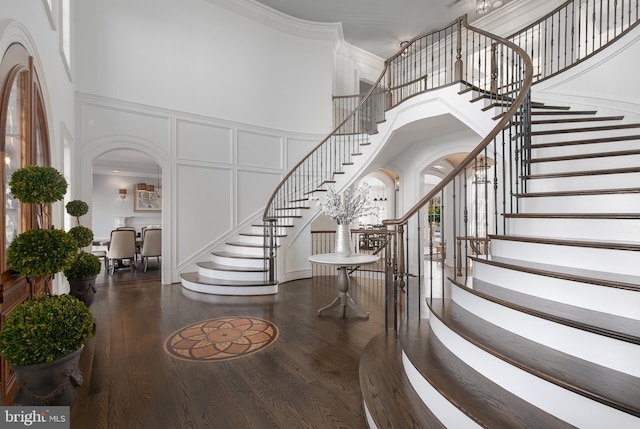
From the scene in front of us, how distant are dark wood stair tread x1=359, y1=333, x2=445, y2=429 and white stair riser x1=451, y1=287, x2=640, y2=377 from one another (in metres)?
0.72

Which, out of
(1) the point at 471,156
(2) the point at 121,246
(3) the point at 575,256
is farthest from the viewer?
(2) the point at 121,246

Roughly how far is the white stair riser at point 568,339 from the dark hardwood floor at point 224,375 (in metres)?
1.10

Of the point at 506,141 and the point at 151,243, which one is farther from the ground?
the point at 506,141

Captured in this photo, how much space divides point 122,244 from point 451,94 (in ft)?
23.9

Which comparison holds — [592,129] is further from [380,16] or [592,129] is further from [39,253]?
[380,16]

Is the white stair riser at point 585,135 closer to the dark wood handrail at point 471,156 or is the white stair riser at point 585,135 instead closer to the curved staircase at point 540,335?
the curved staircase at point 540,335

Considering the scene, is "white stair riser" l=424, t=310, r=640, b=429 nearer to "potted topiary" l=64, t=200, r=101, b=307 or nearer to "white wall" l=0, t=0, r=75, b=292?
"white wall" l=0, t=0, r=75, b=292

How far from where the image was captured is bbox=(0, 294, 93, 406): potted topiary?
164 cm

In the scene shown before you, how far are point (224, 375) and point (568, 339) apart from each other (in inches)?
93.8

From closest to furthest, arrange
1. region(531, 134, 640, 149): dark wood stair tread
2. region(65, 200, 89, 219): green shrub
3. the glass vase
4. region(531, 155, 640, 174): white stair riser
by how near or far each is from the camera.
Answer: region(531, 155, 640, 174): white stair riser → region(531, 134, 640, 149): dark wood stair tread → region(65, 200, 89, 219): green shrub → the glass vase

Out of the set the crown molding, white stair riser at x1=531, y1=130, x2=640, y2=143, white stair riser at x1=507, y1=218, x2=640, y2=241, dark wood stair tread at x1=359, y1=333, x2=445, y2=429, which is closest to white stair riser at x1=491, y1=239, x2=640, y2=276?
white stair riser at x1=507, y1=218, x2=640, y2=241

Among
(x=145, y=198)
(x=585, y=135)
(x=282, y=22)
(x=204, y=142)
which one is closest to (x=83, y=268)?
(x=204, y=142)

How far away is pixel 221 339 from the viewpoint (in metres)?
3.27

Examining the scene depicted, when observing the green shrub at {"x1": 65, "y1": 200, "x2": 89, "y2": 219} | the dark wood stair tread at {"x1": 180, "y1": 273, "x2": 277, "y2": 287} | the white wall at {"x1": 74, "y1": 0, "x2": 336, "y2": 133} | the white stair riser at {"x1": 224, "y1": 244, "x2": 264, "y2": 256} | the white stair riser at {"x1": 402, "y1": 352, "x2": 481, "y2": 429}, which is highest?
the white wall at {"x1": 74, "y1": 0, "x2": 336, "y2": 133}
